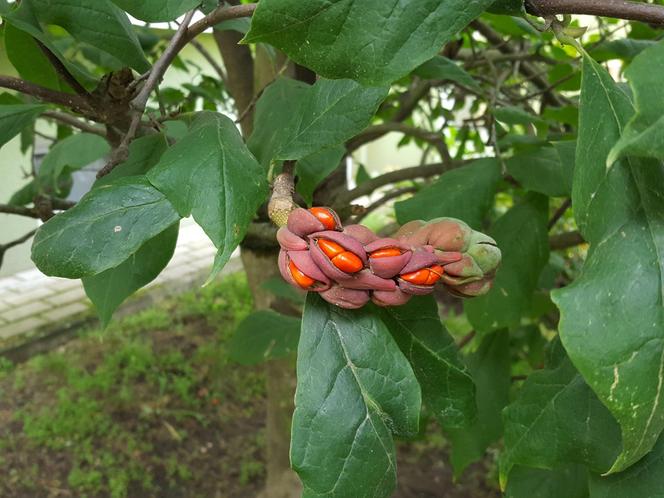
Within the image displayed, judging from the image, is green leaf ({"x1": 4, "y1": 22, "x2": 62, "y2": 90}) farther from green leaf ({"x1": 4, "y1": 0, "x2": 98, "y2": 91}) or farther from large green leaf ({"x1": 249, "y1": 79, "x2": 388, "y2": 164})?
large green leaf ({"x1": 249, "y1": 79, "x2": 388, "y2": 164})

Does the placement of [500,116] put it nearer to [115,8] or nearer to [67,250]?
[115,8]

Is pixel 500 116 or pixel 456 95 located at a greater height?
pixel 500 116

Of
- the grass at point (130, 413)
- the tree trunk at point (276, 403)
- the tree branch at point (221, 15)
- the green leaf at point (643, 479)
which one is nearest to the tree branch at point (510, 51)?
the tree trunk at point (276, 403)

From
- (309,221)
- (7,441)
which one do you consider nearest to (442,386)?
(309,221)

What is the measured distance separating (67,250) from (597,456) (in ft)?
1.61

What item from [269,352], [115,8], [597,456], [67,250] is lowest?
[269,352]

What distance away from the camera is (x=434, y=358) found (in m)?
0.62

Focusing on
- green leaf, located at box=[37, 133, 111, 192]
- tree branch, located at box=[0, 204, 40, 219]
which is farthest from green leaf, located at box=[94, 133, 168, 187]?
green leaf, located at box=[37, 133, 111, 192]

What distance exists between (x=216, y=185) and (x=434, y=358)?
272 mm

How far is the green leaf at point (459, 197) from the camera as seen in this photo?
2.84 ft

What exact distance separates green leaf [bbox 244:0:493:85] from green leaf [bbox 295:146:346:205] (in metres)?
0.34

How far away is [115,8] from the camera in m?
0.68

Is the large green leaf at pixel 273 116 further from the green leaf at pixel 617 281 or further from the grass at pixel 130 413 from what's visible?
the grass at pixel 130 413

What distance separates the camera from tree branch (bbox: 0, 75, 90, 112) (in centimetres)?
60
